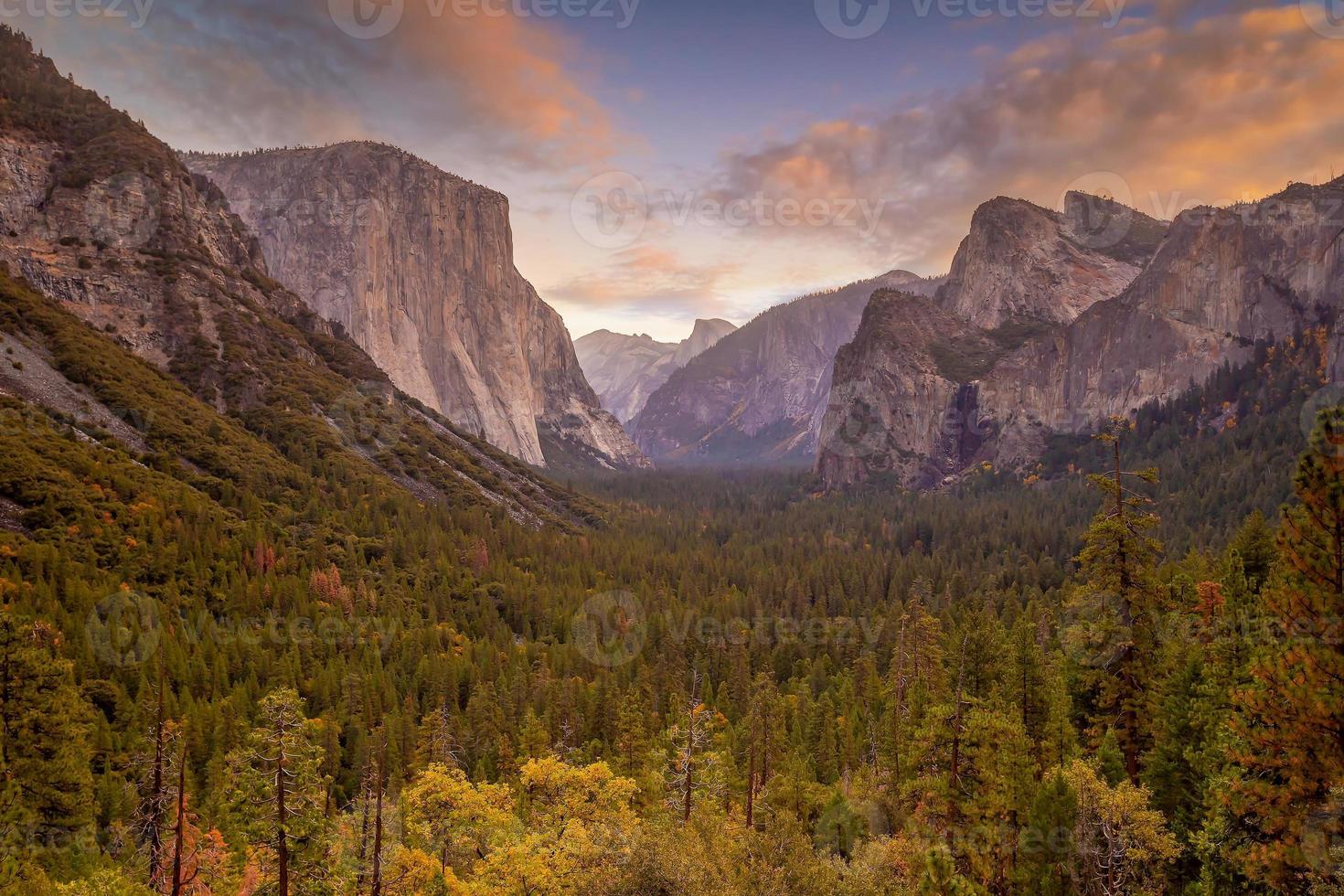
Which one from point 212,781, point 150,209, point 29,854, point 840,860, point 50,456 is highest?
point 150,209

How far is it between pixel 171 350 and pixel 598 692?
130122mm

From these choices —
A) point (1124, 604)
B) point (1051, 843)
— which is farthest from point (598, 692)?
point (1124, 604)

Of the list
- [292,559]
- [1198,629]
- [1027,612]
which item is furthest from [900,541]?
[1198,629]

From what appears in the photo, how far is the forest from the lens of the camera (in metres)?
23.2

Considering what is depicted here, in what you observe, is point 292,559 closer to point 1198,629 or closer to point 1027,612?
point 1027,612

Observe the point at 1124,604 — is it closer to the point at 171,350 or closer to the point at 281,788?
the point at 281,788

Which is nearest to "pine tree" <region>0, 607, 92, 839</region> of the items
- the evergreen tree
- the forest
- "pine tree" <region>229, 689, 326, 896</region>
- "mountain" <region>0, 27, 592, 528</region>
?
the forest

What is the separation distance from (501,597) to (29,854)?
3279 inches

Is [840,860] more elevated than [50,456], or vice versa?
[50,456]

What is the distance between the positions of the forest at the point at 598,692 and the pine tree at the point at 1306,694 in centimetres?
7

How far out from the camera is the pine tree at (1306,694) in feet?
49.8

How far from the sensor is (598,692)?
6919 cm

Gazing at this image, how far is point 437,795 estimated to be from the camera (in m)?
31.6

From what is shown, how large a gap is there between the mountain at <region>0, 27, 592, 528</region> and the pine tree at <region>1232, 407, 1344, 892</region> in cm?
11102
